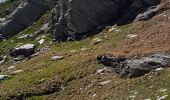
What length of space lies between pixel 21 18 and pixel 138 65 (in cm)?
3188

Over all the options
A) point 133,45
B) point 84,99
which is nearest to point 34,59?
point 133,45

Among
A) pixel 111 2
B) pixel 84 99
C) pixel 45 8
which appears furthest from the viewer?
pixel 45 8

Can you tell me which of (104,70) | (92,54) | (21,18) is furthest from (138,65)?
(21,18)

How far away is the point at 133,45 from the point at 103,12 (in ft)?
33.9

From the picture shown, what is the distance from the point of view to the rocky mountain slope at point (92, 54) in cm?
3756

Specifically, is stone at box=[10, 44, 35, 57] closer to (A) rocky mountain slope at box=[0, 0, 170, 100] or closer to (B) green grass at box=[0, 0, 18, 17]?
A: (A) rocky mountain slope at box=[0, 0, 170, 100]

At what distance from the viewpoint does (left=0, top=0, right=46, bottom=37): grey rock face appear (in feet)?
221

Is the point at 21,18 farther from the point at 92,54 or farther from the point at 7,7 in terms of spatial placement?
the point at 92,54

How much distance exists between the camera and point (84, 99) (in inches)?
1479

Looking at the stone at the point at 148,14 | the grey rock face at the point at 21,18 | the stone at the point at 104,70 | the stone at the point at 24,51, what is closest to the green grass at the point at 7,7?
the grey rock face at the point at 21,18

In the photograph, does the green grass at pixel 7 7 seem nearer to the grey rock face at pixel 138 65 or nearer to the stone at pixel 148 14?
the stone at pixel 148 14

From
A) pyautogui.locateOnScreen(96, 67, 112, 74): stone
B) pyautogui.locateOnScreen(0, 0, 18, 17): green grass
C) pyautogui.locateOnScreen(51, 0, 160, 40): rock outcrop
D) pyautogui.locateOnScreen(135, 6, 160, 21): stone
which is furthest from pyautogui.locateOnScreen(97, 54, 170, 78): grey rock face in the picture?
pyautogui.locateOnScreen(0, 0, 18, 17): green grass

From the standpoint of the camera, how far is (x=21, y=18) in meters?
68.0

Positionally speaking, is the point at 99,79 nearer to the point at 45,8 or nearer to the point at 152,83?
the point at 152,83
